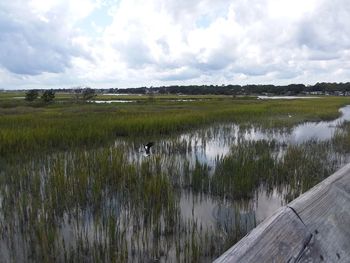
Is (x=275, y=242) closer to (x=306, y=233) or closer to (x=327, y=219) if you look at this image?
(x=306, y=233)

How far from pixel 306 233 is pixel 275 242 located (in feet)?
0.52

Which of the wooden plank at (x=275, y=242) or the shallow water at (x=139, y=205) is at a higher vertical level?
the wooden plank at (x=275, y=242)

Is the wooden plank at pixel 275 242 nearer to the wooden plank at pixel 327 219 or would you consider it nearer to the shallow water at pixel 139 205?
the wooden plank at pixel 327 219

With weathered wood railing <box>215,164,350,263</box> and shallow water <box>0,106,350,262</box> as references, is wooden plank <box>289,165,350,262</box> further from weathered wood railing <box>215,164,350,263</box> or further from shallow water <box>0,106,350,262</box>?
shallow water <box>0,106,350,262</box>

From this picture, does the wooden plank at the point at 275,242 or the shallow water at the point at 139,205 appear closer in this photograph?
the wooden plank at the point at 275,242

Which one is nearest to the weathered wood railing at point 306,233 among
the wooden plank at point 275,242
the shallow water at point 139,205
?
the wooden plank at point 275,242

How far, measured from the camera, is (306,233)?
1144mm

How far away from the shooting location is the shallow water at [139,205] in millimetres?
4035

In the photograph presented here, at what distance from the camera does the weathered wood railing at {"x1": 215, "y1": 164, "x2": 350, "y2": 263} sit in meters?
1.02

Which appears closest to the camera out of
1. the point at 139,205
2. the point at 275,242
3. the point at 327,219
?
the point at 275,242

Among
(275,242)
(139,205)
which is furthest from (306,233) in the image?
(139,205)

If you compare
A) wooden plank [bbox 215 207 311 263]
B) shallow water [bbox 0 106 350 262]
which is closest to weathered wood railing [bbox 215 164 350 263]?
wooden plank [bbox 215 207 311 263]

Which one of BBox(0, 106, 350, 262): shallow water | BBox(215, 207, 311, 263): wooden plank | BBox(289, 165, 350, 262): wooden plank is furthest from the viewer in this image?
BBox(0, 106, 350, 262): shallow water

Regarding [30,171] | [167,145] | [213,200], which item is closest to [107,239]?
[213,200]
